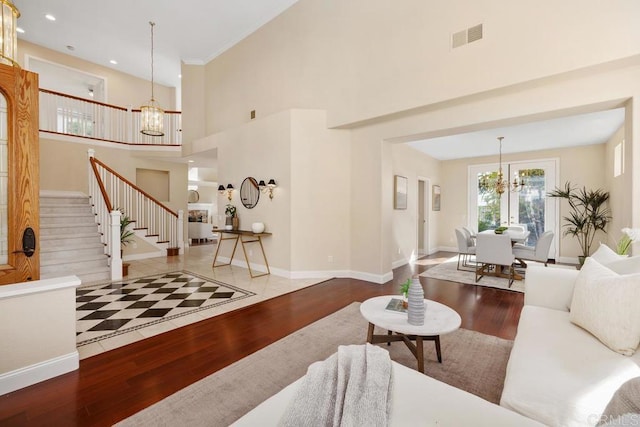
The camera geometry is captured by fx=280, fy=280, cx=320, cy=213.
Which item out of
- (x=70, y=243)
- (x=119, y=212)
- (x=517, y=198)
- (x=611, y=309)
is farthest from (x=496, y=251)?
(x=70, y=243)

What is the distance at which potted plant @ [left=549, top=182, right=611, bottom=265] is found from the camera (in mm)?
5762

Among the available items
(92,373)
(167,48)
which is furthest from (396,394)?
(167,48)

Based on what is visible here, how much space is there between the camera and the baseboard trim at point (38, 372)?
6.11ft

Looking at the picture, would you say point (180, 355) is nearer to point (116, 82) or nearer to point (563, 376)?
point (563, 376)

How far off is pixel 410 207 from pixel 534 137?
287cm

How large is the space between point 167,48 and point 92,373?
7505mm

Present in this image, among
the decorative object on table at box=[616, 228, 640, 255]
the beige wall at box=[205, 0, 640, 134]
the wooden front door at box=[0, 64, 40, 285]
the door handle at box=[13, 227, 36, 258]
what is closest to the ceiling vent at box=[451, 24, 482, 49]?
the beige wall at box=[205, 0, 640, 134]

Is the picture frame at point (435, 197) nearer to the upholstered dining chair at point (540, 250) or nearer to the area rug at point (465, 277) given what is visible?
the area rug at point (465, 277)

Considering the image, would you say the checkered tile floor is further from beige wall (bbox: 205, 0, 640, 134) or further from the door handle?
beige wall (bbox: 205, 0, 640, 134)

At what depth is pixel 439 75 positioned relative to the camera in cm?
368

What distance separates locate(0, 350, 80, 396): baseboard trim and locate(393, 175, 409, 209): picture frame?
208 inches

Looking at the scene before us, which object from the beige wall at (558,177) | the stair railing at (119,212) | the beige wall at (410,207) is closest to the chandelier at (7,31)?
the stair railing at (119,212)

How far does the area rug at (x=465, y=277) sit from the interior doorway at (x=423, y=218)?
156cm

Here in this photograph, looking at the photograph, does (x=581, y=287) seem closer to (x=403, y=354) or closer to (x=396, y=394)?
(x=403, y=354)
